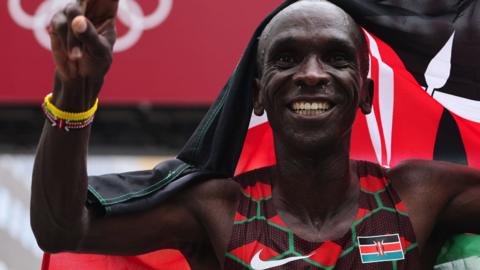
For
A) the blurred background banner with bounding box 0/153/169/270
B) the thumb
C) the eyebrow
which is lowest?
the blurred background banner with bounding box 0/153/169/270

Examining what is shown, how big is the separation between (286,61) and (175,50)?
12.1 ft

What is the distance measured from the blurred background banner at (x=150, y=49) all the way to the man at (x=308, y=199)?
3386mm

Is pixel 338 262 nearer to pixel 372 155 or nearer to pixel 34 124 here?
pixel 372 155

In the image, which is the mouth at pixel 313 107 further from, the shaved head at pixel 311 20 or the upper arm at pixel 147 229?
the upper arm at pixel 147 229

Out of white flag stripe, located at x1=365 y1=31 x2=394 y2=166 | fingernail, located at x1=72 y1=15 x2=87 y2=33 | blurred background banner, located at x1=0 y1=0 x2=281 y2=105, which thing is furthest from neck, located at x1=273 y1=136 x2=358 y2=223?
blurred background banner, located at x1=0 y1=0 x2=281 y2=105

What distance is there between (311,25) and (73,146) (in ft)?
2.82

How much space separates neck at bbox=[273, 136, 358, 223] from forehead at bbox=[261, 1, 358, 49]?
1.13 feet

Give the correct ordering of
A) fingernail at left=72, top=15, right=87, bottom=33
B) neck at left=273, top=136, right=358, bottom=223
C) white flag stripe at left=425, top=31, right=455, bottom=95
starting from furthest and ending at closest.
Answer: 1. white flag stripe at left=425, top=31, right=455, bottom=95
2. neck at left=273, top=136, right=358, bottom=223
3. fingernail at left=72, top=15, right=87, bottom=33

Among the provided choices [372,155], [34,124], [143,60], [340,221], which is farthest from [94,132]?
[340,221]

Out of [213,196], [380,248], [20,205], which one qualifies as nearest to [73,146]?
[213,196]

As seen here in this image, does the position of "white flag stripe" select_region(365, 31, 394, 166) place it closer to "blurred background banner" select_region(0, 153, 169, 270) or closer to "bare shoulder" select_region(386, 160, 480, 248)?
"bare shoulder" select_region(386, 160, 480, 248)

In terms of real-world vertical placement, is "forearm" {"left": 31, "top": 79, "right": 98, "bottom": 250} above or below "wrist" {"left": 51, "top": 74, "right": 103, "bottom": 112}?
below

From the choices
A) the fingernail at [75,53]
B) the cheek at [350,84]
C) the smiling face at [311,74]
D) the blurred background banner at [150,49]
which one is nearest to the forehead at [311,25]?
the smiling face at [311,74]

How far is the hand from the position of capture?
2.37 metres
